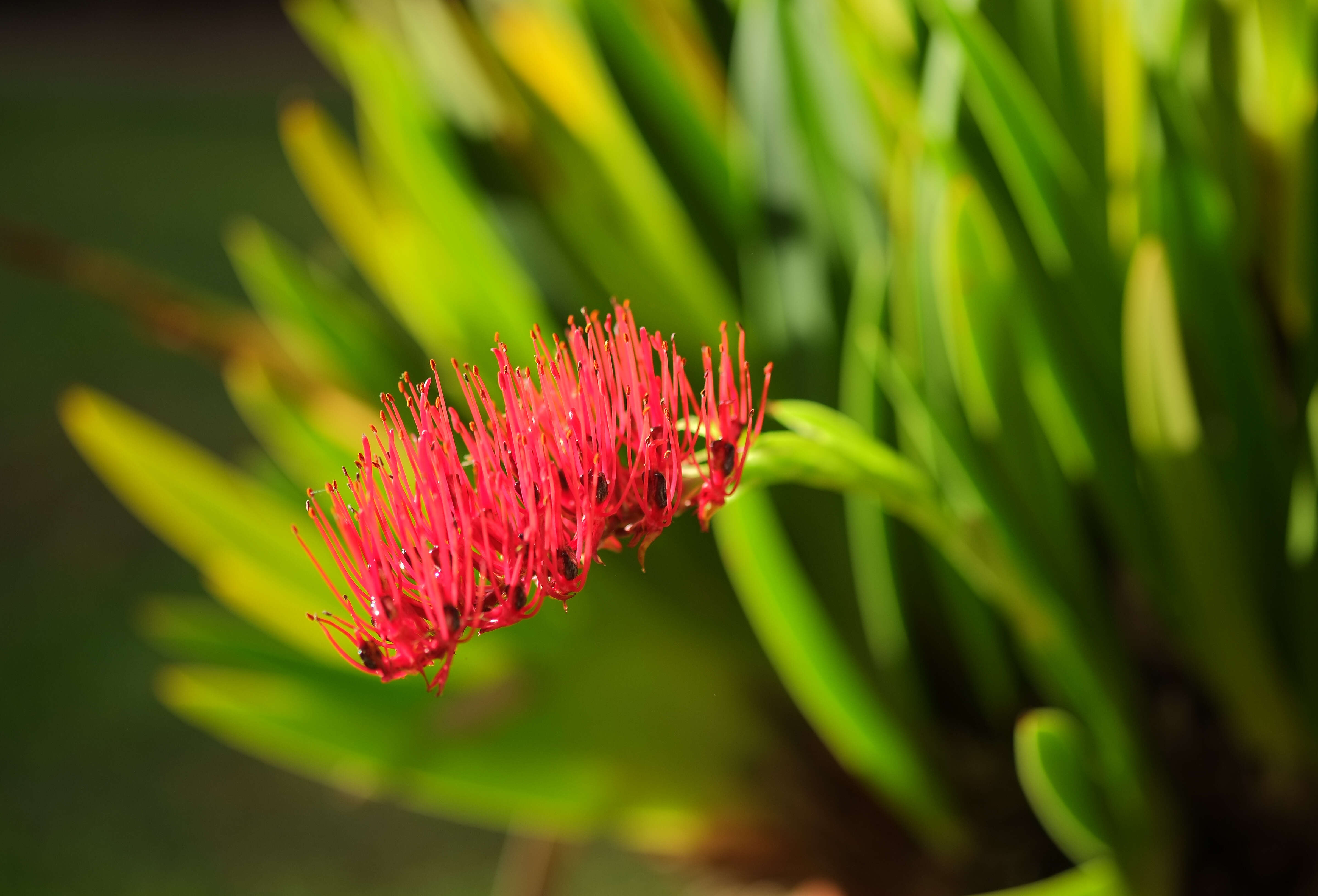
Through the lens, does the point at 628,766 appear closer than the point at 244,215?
Yes

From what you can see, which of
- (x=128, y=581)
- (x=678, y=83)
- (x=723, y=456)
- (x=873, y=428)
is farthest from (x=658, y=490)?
(x=128, y=581)

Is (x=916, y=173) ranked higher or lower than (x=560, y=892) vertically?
higher

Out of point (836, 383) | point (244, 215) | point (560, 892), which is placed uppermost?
point (244, 215)

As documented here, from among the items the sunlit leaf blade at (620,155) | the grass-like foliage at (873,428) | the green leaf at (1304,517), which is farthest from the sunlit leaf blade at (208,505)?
the green leaf at (1304,517)

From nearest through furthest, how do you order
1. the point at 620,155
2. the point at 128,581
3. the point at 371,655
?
1. the point at 371,655
2. the point at 620,155
3. the point at 128,581

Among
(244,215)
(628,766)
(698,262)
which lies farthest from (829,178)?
(244,215)

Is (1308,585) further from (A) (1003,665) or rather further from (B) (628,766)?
(B) (628,766)

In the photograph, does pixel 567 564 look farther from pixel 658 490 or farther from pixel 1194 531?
pixel 1194 531

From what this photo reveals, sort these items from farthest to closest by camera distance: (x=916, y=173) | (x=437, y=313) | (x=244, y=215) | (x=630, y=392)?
1. (x=244, y=215)
2. (x=437, y=313)
3. (x=916, y=173)
4. (x=630, y=392)
